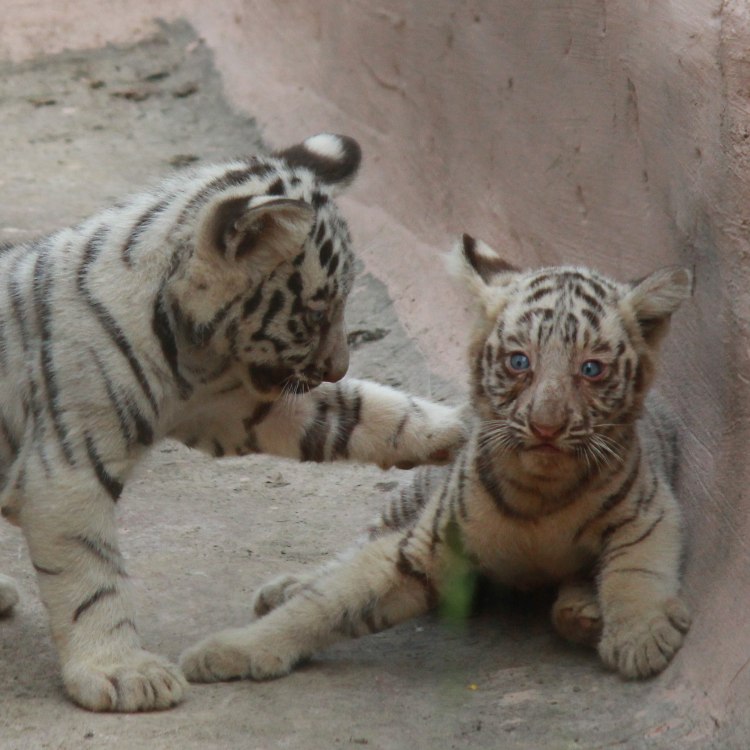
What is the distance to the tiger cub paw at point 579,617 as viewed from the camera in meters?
3.55

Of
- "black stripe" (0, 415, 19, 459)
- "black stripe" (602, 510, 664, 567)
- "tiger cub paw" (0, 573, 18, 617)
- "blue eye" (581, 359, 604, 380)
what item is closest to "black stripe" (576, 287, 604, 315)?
"blue eye" (581, 359, 604, 380)

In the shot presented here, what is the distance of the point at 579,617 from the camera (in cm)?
358

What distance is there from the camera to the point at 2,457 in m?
Answer: 3.91

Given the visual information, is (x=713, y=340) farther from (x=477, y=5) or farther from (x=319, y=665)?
(x=477, y=5)

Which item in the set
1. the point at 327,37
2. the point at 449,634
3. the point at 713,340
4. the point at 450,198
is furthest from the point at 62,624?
the point at 327,37

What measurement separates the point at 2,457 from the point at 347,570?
4.03 ft

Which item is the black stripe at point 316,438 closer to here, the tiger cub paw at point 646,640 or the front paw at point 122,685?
the front paw at point 122,685

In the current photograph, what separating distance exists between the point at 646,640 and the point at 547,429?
666 millimetres

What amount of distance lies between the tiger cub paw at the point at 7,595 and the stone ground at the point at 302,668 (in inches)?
1.7

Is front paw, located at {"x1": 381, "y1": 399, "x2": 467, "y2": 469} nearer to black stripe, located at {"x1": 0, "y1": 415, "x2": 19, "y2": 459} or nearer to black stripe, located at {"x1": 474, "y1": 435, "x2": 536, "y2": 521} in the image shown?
black stripe, located at {"x1": 474, "y1": 435, "x2": 536, "y2": 521}

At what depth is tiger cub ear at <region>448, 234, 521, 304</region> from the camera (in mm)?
3955

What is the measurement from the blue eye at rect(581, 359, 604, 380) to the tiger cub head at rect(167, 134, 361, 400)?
90 cm

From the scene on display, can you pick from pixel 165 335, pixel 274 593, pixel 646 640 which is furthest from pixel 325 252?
pixel 646 640

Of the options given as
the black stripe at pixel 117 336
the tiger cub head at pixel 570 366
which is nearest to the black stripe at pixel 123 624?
the black stripe at pixel 117 336
